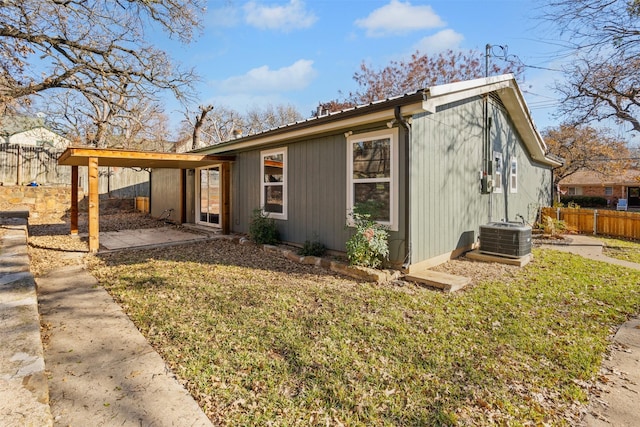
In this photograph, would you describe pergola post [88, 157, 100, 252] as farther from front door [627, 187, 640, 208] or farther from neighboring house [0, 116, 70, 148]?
front door [627, 187, 640, 208]

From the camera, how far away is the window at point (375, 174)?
5.36 m

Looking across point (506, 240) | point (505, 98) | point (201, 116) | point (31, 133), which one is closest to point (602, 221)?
point (505, 98)

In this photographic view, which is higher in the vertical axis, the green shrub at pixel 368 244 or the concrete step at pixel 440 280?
the green shrub at pixel 368 244

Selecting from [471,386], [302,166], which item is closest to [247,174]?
[302,166]

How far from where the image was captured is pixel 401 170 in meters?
5.23

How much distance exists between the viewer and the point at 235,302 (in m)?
4.11

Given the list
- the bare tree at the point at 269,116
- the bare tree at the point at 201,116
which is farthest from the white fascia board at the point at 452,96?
the bare tree at the point at 269,116

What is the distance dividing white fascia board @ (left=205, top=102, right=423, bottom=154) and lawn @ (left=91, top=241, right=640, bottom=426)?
2526mm

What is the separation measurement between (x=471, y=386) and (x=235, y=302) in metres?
2.72

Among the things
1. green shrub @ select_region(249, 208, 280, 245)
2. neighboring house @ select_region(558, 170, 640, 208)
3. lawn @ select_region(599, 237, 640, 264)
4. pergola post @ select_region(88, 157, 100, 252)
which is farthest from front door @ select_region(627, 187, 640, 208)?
pergola post @ select_region(88, 157, 100, 252)

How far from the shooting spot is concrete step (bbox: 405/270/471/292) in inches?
188

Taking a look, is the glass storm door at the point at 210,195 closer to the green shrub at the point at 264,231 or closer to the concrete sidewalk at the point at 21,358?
the green shrub at the point at 264,231

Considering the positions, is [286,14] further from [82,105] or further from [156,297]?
[82,105]

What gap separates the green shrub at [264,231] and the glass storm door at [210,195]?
2995mm
